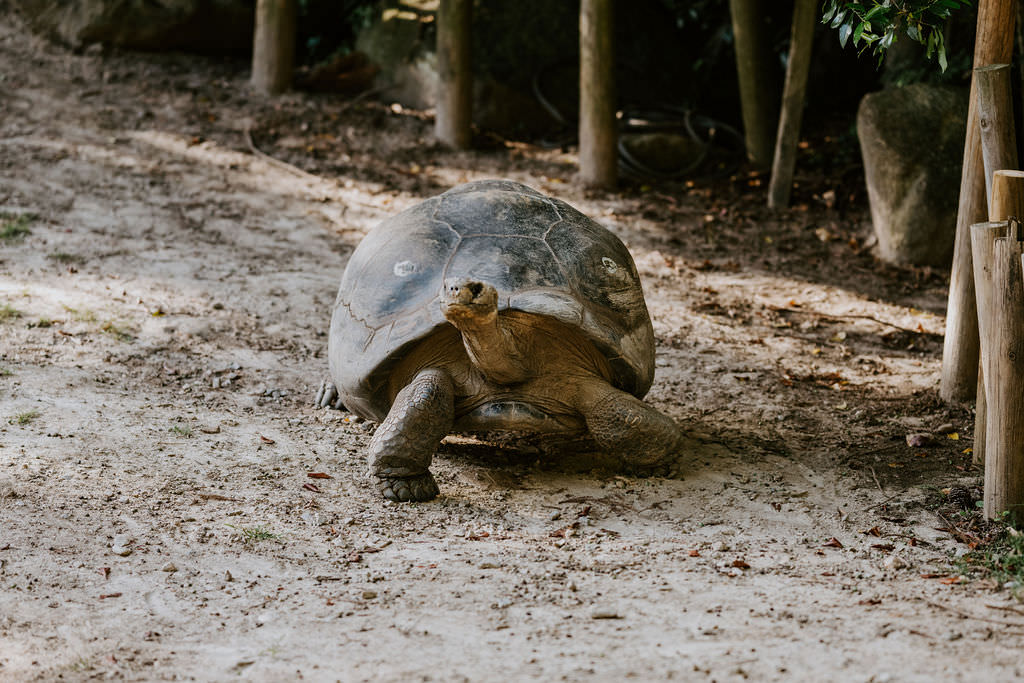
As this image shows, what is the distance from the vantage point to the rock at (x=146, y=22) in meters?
9.48

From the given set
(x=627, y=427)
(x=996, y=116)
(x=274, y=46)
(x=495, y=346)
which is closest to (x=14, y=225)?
(x=274, y=46)

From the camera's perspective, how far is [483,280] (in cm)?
377

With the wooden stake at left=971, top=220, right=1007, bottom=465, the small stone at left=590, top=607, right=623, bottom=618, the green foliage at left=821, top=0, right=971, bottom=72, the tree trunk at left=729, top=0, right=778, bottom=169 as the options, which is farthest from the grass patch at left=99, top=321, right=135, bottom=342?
the tree trunk at left=729, top=0, right=778, bottom=169

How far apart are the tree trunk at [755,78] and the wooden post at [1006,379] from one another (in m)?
5.75

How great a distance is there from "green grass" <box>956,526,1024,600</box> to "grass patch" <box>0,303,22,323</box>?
444cm

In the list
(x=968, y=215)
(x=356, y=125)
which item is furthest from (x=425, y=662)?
(x=356, y=125)

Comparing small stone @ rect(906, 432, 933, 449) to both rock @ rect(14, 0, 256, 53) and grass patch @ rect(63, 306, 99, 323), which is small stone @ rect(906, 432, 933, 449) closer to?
grass patch @ rect(63, 306, 99, 323)

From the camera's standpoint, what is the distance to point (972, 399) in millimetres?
4707

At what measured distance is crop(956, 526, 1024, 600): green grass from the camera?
3.03 m

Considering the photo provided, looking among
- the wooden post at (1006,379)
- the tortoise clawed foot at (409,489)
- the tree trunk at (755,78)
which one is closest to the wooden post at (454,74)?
the tree trunk at (755,78)

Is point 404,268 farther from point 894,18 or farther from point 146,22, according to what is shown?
point 146,22

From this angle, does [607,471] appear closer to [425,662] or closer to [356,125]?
[425,662]

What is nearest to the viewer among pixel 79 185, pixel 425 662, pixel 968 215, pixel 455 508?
pixel 425 662

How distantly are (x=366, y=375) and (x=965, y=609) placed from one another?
2.14 meters
